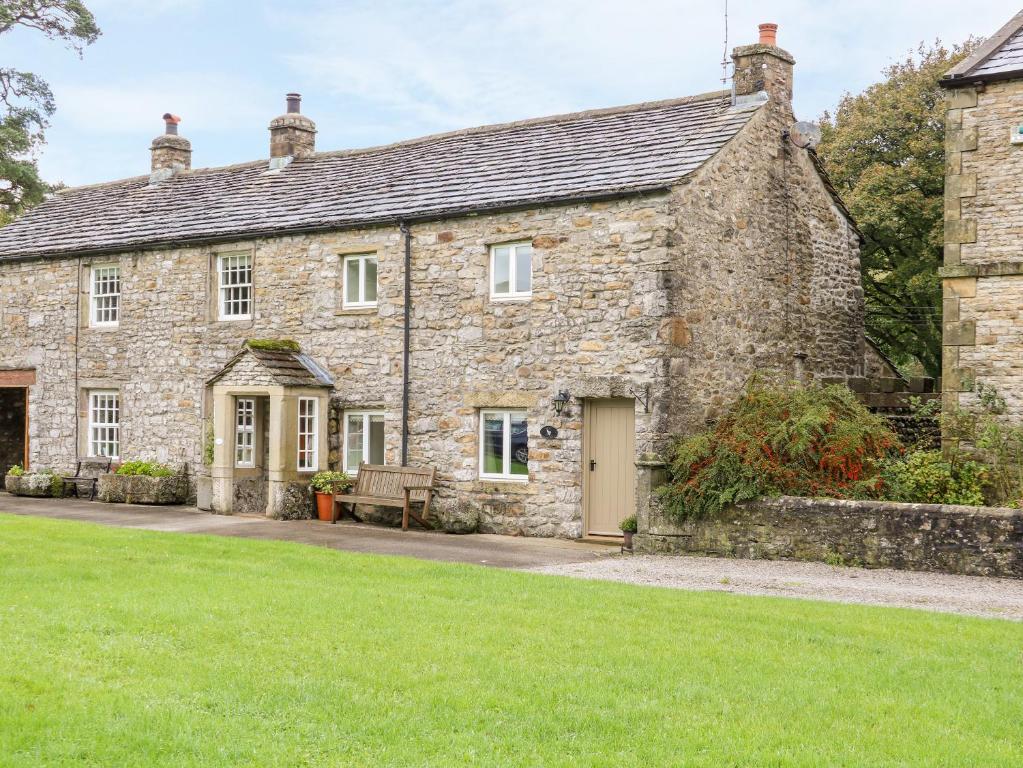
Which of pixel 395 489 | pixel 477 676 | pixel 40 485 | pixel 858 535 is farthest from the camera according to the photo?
pixel 40 485

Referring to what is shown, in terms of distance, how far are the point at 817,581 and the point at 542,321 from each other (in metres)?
6.55

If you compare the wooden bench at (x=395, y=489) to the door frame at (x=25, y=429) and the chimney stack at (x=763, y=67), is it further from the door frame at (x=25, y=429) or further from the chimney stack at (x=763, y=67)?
the door frame at (x=25, y=429)

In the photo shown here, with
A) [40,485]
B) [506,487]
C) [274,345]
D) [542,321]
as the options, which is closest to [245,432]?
[274,345]

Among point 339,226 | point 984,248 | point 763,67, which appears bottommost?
point 984,248

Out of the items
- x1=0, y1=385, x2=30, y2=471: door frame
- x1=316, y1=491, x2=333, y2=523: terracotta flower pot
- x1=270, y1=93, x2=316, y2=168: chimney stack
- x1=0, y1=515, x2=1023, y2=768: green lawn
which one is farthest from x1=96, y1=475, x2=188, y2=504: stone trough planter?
x1=0, y1=515, x2=1023, y2=768: green lawn

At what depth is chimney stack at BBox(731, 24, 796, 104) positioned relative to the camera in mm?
19016

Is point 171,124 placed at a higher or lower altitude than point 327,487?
higher

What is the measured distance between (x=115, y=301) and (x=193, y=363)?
2845 millimetres

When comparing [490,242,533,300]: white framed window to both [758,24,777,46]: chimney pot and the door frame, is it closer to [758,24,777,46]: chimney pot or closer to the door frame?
[758,24,777,46]: chimney pot

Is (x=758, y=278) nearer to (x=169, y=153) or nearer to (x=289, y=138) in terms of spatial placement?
(x=289, y=138)

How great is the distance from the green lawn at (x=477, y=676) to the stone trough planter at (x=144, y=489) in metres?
10.2

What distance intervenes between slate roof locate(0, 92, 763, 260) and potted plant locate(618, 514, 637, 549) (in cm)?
474

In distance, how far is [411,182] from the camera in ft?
68.1

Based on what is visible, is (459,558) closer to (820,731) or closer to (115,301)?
(820,731)
